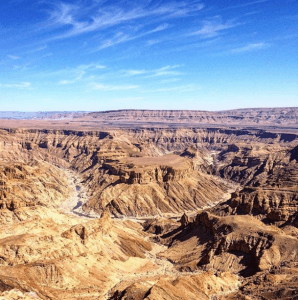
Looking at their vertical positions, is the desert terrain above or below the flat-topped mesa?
below

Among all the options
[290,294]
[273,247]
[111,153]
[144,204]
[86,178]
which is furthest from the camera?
[111,153]

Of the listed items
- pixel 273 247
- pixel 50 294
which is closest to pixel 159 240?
pixel 273 247

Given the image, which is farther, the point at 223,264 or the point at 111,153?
the point at 111,153

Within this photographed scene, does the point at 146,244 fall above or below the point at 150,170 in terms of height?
below

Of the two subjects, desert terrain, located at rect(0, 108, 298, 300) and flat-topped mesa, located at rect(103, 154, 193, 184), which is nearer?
desert terrain, located at rect(0, 108, 298, 300)

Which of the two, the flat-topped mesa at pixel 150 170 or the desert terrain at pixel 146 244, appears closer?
the desert terrain at pixel 146 244

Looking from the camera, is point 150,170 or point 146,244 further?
point 150,170

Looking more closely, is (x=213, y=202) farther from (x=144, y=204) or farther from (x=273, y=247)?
(x=273, y=247)

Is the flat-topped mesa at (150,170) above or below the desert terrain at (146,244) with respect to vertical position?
above
